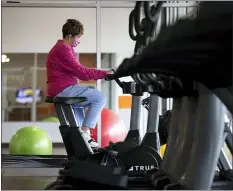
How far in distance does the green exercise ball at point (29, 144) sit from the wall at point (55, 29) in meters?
1.67

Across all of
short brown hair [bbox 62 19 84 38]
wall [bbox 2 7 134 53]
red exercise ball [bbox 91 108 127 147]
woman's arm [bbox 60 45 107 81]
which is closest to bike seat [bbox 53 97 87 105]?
woman's arm [bbox 60 45 107 81]

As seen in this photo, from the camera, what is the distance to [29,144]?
4191 millimetres

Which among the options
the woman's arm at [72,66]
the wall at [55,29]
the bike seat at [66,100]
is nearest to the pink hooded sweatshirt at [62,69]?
the woman's arm at [72,66]

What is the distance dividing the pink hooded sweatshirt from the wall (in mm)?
2127

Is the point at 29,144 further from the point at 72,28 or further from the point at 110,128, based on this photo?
the point at 72,28

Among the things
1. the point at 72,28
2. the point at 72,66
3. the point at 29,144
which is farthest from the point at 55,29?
the point at 72,66

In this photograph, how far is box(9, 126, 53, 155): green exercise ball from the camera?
419 cm

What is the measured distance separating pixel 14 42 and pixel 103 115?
2719mm

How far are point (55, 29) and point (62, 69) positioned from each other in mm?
2990

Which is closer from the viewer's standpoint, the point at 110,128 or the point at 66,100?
the point at 66,100

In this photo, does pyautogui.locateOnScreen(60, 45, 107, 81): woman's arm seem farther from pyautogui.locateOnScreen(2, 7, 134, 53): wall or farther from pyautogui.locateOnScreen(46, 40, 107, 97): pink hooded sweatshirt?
pyautogui.locateOnScreen(2, 7, 134, 53): wall

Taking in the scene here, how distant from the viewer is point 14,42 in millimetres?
6945

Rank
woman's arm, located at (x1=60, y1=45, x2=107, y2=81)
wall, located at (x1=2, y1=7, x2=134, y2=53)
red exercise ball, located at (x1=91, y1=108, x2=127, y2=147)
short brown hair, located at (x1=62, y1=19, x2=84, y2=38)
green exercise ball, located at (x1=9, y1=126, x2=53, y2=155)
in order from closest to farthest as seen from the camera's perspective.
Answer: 1. woman's arm, located at (x1=60, y1=45, x2=107, y2=81)
2. short brown hair, located at (x1=62, y1=19, x2=84, y2=38)
3. green exercise ball, located at (x1=9, y1=126, x2=53, y2=155)
4. red exercise ball, located at (x1=91, y1=108, x2=127, y2=147)
5. wall, located at (x1=2, y1=7, x2=134, y2=53)

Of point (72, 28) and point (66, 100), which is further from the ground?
point (72, 28)
